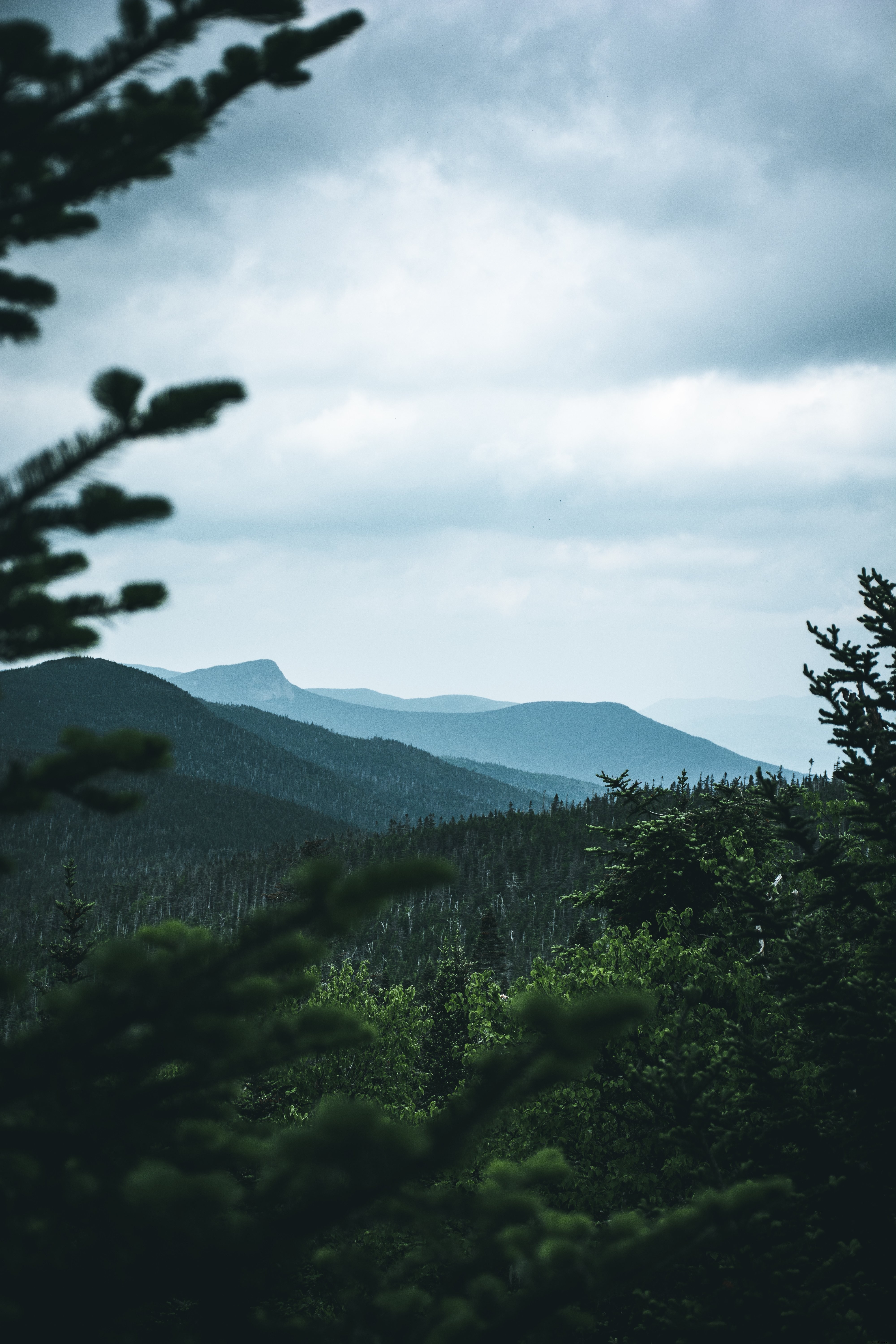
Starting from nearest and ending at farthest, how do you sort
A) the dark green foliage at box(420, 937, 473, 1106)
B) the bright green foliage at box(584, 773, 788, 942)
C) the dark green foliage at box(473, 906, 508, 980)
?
the bright green foliage at box(584, 773, 788, 942)
the dark green foliage at box(420, 937, 473, 1106)
the dark green foliage at box(473, 906, 508, 980)

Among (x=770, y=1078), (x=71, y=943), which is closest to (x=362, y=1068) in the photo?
(x=71, y=943)

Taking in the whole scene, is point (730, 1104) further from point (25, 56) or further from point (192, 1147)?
point (25, 56)

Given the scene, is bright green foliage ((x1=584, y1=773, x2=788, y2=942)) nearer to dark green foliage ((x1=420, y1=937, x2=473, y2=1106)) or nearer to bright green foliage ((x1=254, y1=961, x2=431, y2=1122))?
bright green foliage ((x1=254, y1=961, x2=431, y2=1122))

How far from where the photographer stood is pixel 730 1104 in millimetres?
11453

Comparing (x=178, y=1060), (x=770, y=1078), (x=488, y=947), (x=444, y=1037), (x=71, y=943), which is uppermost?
(x=178, y=1060)

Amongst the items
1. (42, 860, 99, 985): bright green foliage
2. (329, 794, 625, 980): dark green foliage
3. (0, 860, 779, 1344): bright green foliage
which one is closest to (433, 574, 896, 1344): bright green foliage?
(0, 860, 779, 1344): bright green foliage

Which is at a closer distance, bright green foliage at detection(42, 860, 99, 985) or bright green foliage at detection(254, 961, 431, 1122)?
bright green foliage at detection(254, 961, 431, 1122)

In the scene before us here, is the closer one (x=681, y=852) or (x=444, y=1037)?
(x=681, y=852)

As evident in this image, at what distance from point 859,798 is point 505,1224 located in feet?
39.8

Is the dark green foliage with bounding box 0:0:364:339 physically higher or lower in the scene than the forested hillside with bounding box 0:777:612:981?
higher

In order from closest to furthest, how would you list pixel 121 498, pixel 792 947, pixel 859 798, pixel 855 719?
pixel 121 498, pixel 792 947, pixel 855 719, pixel 859 798

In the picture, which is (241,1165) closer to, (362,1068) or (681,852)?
(681,852)

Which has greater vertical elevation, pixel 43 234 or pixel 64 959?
pixel 43 234

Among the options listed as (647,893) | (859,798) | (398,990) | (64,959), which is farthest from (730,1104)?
(64,959)
